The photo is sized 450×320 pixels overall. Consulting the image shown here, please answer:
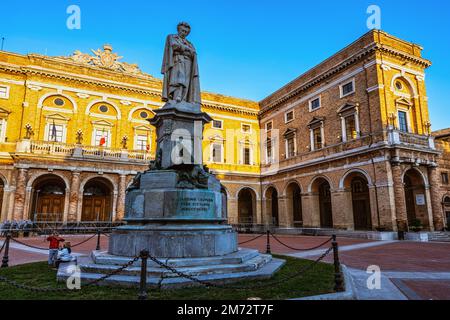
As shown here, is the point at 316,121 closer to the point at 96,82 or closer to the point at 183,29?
the point at 183,29

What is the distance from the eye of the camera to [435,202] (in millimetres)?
19938

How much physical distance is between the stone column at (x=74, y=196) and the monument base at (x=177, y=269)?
18698mm

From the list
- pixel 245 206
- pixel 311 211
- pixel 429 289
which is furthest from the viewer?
pixel 245 206

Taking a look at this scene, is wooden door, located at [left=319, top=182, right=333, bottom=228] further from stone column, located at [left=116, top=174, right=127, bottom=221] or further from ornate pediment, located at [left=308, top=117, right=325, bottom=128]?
stone column, located at [left=116, top=174, right=127, bottom=221]

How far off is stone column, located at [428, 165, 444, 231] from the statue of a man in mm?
19028

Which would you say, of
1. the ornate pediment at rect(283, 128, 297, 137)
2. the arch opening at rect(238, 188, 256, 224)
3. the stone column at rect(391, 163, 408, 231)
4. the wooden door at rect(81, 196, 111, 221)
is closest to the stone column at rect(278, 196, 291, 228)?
the arch opening at rect(238, 188, 256, 224)

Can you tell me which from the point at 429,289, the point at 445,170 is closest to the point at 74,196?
the point at 429,289

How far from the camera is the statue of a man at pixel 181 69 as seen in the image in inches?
322

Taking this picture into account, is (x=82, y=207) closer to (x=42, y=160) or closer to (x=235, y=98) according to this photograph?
(x=42, y=160)

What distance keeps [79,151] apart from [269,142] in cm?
1790

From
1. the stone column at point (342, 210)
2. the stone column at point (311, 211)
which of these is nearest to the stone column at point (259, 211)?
the stone column at point (311, 211)

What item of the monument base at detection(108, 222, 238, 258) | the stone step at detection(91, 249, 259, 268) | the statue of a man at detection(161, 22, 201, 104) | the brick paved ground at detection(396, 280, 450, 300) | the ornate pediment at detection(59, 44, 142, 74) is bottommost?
the brick paved ground at detection(396, 280, 450, 300)

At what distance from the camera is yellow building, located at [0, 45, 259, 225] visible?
23.2m

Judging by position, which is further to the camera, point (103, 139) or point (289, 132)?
point (289, 132)
